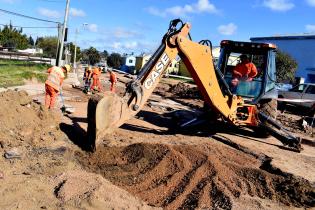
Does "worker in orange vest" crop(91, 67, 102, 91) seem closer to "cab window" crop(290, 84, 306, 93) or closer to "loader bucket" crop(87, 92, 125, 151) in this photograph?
"cab window" crop(290, 84, 306, 93)

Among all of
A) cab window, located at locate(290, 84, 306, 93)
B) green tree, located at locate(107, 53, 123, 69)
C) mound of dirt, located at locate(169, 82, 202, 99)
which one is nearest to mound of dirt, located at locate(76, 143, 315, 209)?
cab window, located at locate(290, 84, 306, 93)

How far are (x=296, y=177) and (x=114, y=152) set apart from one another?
11.3 feet

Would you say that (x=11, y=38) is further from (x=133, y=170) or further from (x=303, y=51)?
(x=133, y=170)

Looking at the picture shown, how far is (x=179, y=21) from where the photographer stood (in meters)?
8.64

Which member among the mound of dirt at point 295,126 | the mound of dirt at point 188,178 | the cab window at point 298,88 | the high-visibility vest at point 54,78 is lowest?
the mound of dirt at point 295,126

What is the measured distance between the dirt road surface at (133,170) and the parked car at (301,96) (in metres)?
11.3

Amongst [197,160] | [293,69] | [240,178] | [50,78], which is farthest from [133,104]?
[293,69]

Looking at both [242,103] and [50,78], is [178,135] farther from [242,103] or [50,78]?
[50,78]

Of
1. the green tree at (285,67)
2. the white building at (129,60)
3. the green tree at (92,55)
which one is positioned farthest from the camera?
the white building at (129,60)

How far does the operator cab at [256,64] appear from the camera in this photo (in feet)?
36.1

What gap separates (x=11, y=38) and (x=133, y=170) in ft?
261

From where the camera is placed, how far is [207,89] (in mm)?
9352

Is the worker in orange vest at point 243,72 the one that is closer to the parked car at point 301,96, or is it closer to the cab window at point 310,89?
the parked car at point 301,96

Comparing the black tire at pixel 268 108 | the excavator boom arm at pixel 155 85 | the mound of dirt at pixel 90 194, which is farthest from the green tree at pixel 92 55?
the mound of dirt at pixel 90 194
